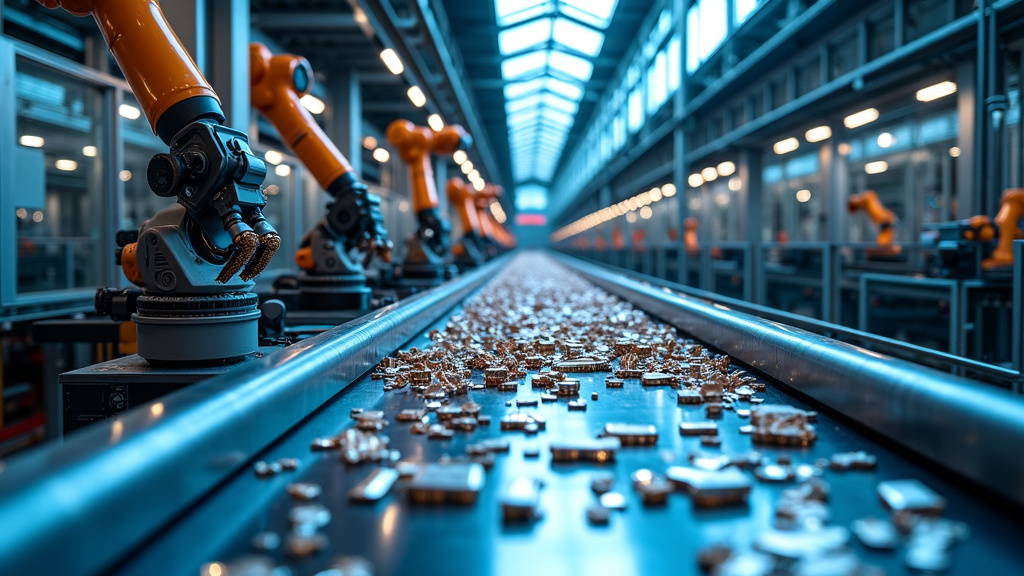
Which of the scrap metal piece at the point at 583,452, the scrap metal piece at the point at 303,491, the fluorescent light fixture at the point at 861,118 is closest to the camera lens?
the scrap metal piece at the point at 303,491

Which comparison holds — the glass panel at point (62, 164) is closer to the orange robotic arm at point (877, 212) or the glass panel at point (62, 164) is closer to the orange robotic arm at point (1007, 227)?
the orange robotic arm at point (1007, 227)

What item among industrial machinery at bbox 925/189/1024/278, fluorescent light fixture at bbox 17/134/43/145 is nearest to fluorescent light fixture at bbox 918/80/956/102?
industrial machinery at bbox 925/189/1024/278

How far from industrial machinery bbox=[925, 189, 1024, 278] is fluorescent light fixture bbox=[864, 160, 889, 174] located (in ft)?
14.7

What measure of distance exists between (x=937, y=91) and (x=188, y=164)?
7.00 metres

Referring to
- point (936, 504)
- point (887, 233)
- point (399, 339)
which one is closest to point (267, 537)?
point (936, 504)

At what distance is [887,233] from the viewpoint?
818cm

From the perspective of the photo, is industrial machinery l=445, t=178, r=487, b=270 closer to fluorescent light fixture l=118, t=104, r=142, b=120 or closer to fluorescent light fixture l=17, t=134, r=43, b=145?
fluorescent light fixture l=118, t=104, r=142, b=120

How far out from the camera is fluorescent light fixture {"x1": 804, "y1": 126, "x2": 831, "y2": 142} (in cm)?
900

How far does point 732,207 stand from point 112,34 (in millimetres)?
13631


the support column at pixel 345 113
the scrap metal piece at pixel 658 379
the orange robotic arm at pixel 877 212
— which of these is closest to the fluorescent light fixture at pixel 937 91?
the orange robotic arm at pixel 877 212

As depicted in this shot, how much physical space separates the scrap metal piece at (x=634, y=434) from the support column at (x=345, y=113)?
352 inches

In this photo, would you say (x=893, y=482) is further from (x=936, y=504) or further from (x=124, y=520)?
(x=124, y=520)

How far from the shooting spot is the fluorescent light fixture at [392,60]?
737 cm

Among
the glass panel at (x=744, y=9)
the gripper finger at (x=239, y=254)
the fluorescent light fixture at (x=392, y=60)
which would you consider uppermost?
the glass panel at (x=744, y=9)
